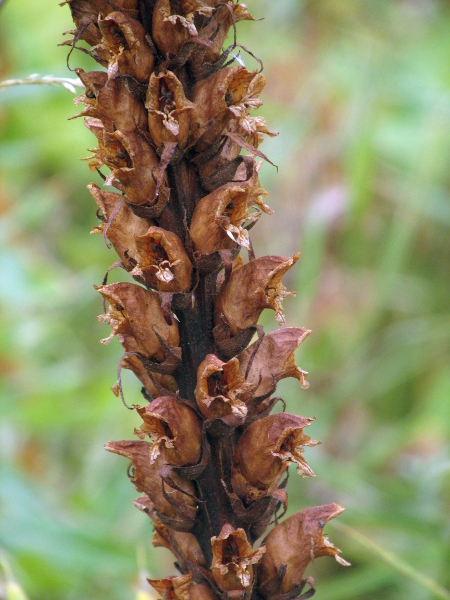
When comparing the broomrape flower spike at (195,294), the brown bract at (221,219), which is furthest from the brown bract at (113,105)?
the brown bract at (221,219)

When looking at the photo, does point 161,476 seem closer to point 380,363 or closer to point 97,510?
point 97,510

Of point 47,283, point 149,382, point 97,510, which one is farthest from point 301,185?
point 149,382

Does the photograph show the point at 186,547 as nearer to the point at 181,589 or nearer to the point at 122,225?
the point at 181,589

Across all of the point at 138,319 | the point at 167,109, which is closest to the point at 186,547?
the point at 138,319

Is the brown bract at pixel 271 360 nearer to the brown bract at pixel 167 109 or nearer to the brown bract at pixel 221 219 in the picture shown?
the brown bract at pixel 221 219

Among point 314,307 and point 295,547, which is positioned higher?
point 314,307

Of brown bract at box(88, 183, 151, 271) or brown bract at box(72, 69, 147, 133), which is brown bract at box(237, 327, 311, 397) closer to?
brown bract at box(88, 183, 151, 271)
